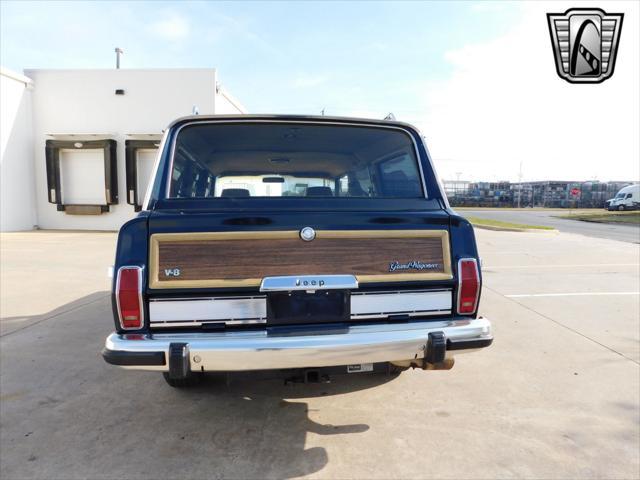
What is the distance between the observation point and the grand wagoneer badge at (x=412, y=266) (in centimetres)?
234

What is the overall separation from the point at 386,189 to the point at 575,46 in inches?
261

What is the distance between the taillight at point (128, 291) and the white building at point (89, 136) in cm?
1390

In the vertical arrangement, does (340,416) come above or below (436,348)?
below

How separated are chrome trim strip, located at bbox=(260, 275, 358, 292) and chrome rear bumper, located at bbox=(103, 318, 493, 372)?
237 millimetres

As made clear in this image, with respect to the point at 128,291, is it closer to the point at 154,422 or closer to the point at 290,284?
the point at 290,284

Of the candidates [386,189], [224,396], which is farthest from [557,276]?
[224,396]

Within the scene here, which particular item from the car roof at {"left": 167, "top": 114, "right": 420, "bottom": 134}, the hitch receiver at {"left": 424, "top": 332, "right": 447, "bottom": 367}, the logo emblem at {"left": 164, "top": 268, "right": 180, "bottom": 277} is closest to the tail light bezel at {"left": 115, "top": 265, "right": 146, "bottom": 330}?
the logo emblem at {"left": 164, "top": 268, "right": 180, "bottom": 277}

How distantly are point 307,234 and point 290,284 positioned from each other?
0.95ft

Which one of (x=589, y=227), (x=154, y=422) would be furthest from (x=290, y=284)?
(x=589, y=227)

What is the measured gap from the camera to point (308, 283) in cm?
224

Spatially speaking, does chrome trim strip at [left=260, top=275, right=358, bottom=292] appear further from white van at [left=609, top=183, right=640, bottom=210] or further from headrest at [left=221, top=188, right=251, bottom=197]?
white van at [left=609, top=183, right=640, bottom=210]

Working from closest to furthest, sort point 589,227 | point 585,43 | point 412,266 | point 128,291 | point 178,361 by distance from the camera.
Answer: point 178,361 → point 128,291 → point 412,266 → point 585,43 → point 589,227

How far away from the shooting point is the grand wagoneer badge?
2.34 meters

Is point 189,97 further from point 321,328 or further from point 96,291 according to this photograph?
point 321,328
